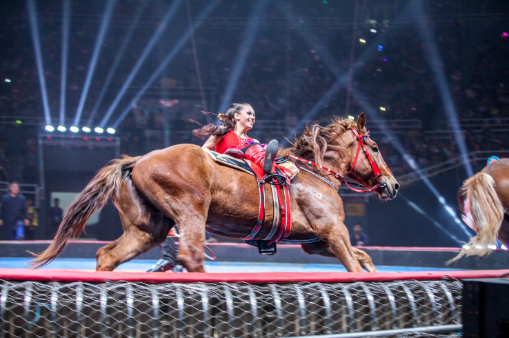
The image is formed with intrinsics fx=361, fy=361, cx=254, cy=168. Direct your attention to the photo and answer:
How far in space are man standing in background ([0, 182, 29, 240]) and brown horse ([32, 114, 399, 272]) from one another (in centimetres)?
566

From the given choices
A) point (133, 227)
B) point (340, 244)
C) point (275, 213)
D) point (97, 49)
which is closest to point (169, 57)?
point (97, 49)

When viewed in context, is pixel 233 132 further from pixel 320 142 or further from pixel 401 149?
pixel 401 149

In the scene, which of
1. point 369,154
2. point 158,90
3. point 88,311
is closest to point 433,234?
point 369,154

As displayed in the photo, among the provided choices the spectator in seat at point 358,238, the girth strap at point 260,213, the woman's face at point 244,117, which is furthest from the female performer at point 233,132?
the spectator in seat at point 358,238

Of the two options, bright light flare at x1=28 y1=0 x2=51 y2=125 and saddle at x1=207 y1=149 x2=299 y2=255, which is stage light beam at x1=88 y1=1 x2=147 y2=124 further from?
saddle at x1=207 y1=149 x2=299 y2=255

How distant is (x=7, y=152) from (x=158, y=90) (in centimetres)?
430

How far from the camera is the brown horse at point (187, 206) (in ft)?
8.00

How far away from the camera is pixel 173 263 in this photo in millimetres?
3479

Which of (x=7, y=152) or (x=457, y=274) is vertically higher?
(x=7, y=152)

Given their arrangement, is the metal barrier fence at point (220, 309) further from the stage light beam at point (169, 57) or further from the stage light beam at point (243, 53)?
the stage light beam at point (169, 57)

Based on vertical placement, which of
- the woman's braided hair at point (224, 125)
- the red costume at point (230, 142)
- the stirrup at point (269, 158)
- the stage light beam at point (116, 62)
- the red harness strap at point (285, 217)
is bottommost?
the red harness strap at point (285, 217)

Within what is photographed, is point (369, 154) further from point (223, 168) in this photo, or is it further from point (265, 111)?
point (265, 111)

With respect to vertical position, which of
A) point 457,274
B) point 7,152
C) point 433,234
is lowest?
point 433,234

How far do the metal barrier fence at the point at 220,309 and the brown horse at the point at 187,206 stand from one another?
3.08 feet
